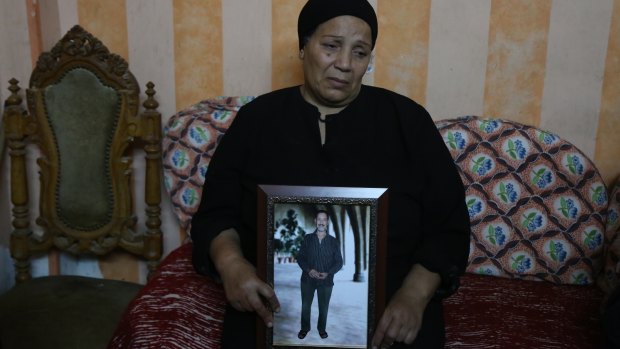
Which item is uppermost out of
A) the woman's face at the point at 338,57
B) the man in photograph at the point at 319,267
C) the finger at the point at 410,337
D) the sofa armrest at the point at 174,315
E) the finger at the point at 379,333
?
the woman's face at the point at 338,57

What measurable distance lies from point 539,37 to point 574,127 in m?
0.34

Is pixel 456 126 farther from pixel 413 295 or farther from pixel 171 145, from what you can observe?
pixel 171 145

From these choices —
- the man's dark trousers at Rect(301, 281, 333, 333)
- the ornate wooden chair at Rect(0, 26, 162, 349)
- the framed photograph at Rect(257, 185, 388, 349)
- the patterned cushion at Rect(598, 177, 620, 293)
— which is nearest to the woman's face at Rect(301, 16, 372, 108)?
the framed photograph at Rect(257, 185, 388, 349)

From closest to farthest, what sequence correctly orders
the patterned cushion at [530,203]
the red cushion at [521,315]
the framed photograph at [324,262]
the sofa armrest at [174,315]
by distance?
the framed photograph at [324,262]
the sofa armrest at [174,315]
the red cushion at [521,315]
the patterned cushion at [530,203]

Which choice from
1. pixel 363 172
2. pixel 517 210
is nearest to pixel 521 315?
pixel 517 210

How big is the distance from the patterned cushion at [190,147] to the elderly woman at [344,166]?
45 centimetres

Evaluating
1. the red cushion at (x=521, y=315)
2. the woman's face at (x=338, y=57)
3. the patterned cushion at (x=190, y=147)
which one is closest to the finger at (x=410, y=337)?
the red cushion at (x=521, y=315)

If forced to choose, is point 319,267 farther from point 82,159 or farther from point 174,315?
point 82,159

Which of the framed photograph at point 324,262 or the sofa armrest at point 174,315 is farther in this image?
the sofa armrest at point 174,315

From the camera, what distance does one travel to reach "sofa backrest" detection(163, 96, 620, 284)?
173 centimetres

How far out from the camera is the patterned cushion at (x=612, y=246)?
5.30ft

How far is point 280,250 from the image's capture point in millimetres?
1089

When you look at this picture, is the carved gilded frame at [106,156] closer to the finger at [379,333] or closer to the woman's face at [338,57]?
the woman's face at [338,57]

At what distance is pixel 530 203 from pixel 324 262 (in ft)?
3.13
